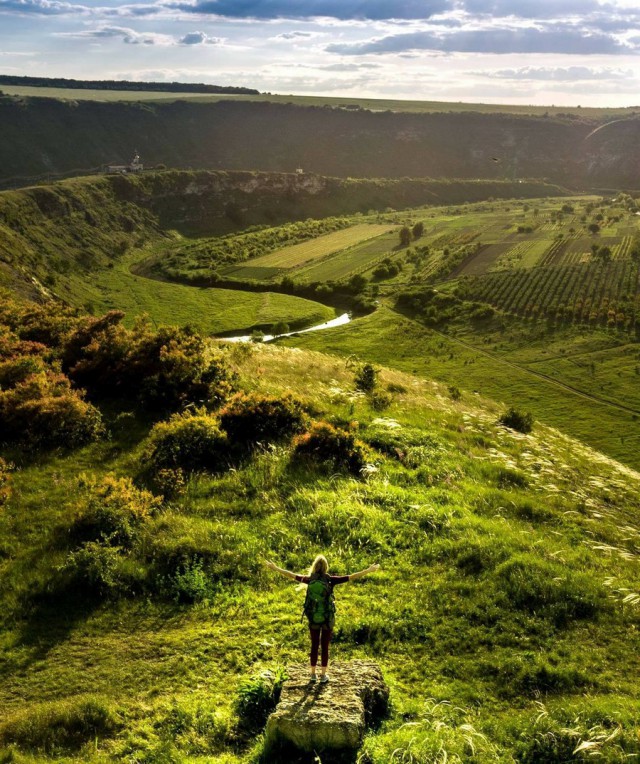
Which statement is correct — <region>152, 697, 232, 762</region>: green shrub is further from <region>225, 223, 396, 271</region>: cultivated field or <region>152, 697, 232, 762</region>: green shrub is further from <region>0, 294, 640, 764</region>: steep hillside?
<region>225, 223, 396, 271</region>: cultivated field

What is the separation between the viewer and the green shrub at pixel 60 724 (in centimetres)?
1053

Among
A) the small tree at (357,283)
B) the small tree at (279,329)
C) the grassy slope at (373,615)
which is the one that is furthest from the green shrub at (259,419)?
the small tree at (357,283)

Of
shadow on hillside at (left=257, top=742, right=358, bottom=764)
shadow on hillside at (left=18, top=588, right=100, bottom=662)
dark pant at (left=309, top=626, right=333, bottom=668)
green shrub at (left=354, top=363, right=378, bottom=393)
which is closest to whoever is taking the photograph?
shadow on hillside at (left=257, top=742, right=358, bottom=764)

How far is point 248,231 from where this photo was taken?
192 metres

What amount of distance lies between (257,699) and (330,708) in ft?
6.70

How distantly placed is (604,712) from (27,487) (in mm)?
17813

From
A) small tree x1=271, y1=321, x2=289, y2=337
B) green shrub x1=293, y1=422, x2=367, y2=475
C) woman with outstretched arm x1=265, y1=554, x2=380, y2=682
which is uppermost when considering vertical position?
woman with outstretched arm x1=265, y1=554, x2=380, y2=682

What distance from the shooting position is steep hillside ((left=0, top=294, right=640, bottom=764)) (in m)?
11.0

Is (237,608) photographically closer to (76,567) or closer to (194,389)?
(76,567)

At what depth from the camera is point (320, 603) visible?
1102 cm

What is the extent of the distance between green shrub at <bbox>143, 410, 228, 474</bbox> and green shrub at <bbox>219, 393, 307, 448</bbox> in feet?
2.85

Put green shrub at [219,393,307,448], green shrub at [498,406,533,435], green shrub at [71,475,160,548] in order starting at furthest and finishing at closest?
green shrub at [498,406,533,435], green shrub at [219,393,307,448], green shrub at [71,475,160,548]

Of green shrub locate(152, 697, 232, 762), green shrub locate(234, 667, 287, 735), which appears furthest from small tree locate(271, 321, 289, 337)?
green shrub locate(152, 697, 232, 762)

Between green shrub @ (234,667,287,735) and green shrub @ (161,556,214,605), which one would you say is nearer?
green shrub @ (234,667,287,735)
